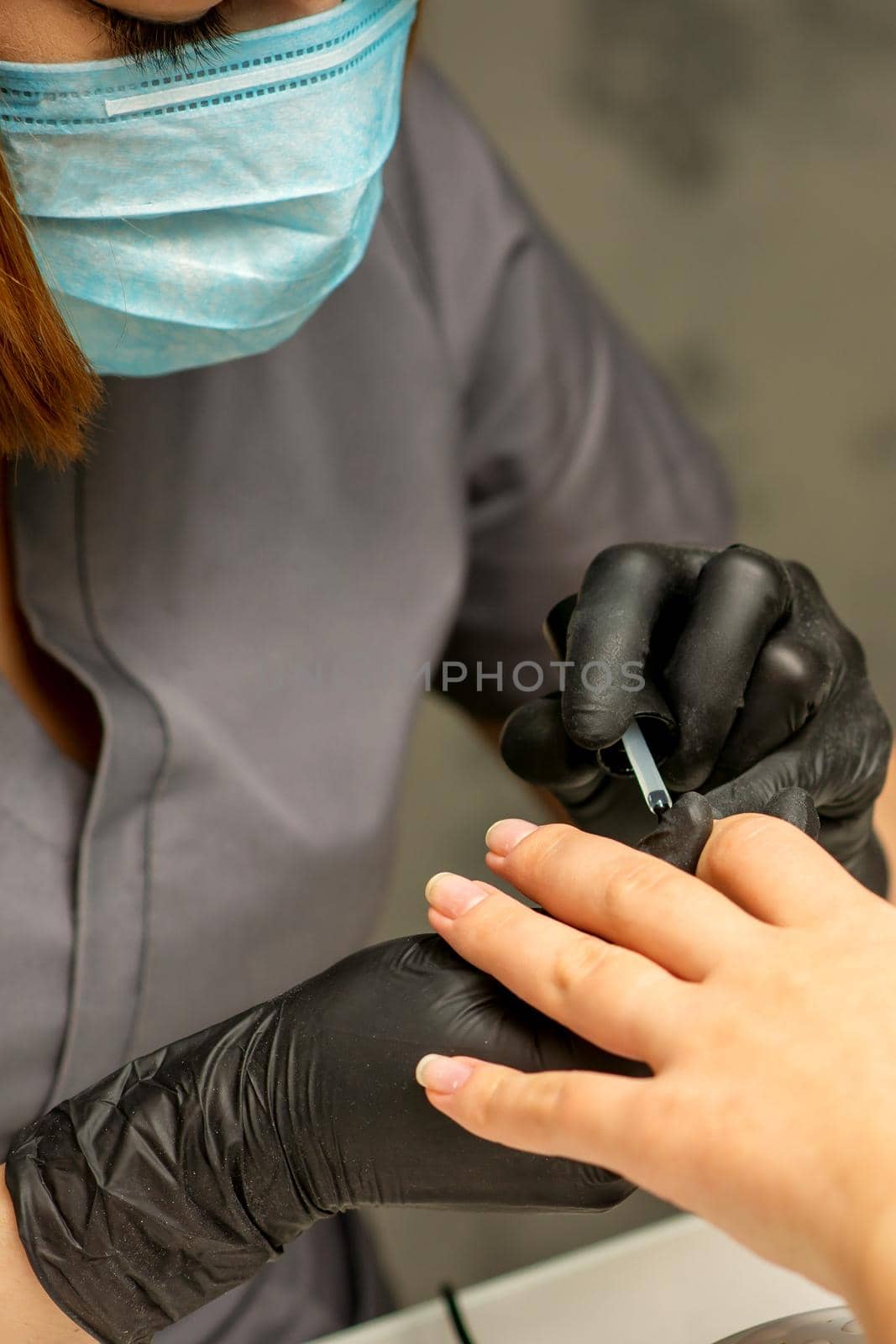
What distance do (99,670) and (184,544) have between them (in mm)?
94

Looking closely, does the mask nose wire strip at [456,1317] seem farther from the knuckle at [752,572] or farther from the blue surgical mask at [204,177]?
the blue surgical mask at [204,177]

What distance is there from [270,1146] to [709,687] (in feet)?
0.96

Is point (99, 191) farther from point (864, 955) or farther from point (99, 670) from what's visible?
point (864, 955)

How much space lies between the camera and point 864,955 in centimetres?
45

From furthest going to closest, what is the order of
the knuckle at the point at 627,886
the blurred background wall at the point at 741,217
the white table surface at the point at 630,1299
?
the blurred background wall at the point at 741,217 → the white table surface at the point at 630,1299 → the knuckle at the point at 627,886

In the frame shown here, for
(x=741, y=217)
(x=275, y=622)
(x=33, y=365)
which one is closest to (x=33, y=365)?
(x=33, y=365)

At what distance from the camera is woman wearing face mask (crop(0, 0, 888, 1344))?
1.81 ft

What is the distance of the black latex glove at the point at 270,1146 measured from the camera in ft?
1.70

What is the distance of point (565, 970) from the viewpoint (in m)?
0.48

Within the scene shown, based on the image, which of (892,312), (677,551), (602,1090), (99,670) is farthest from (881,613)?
(602,1090)

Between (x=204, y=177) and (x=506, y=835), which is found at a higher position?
(x=204, y=177)

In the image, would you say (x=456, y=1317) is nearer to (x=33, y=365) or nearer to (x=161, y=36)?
(x=33, y=365)

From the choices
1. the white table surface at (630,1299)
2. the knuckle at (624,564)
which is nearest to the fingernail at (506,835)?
the knuckle at (624,564)

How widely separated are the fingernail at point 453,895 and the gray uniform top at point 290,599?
22 cm
